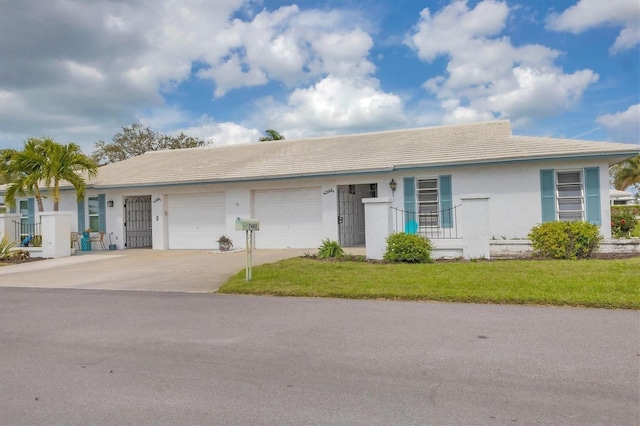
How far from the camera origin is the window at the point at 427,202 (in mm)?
16344

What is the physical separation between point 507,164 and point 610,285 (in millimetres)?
7693

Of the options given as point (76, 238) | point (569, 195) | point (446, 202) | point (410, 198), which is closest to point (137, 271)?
point (410, 198)

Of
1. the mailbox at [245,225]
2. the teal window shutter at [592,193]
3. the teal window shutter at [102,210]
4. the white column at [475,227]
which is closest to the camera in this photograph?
the mailbox at [245,225]

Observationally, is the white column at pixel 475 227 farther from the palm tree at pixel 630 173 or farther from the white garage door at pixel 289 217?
the palm tree at pixel 630 173

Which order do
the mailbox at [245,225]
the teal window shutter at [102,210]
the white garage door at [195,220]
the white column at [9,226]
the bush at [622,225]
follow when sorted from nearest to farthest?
the mailbox at [245,225] → the bush at [622,225] → the white column at [9,226] → the white garage door at [195,220] → the teal window shutter at [102,210]

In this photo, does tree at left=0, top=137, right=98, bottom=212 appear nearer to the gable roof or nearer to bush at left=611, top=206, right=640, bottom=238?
the gable roof

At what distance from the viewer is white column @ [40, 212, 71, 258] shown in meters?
17.2

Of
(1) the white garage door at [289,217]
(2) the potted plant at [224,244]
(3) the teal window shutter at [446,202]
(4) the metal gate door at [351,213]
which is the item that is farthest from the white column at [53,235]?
(3) the teal window shutter at [446,202]

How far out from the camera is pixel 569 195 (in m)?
15.0

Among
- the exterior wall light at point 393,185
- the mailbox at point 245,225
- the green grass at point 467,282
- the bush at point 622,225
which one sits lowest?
the green grass at point 467,282

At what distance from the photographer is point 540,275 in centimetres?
936

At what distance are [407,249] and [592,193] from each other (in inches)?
263

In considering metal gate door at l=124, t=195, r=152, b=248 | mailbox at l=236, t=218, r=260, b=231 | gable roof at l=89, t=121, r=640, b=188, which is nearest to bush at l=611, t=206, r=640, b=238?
gable roof at l=89, t=121, r=640, b=188

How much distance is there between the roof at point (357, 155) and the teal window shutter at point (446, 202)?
0.74 metres
